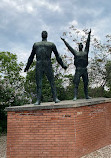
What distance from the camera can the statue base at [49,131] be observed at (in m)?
4.80

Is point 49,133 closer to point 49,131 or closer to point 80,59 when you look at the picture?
point 49,131

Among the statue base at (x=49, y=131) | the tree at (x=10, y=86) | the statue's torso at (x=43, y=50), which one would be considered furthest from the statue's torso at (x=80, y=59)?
the tree at (x=10, y=86)

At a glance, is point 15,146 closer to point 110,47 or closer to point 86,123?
point 86,123

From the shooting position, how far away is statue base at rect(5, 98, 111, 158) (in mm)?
4805

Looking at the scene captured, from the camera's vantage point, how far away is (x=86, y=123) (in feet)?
17.7

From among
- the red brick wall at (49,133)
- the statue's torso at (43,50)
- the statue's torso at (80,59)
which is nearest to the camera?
the red brick wall at (49,133)

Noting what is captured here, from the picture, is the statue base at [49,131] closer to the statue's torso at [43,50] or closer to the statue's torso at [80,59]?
the statue's torso at [43,50]

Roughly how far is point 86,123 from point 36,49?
275 cm

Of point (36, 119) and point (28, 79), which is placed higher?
point (28, 79)

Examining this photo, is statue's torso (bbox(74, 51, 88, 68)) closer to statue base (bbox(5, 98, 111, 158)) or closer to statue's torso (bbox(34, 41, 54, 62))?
statue's torso (bbox(34, 41, 54, 62))

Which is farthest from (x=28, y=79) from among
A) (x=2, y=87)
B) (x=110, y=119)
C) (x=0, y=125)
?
(x=110, y=119)

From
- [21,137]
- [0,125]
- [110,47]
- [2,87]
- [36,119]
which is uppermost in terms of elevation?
[110,47]

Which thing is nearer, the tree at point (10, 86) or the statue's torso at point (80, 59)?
the statue's torso at point (80, 59)

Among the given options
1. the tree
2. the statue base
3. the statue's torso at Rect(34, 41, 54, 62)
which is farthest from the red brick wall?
the tree
